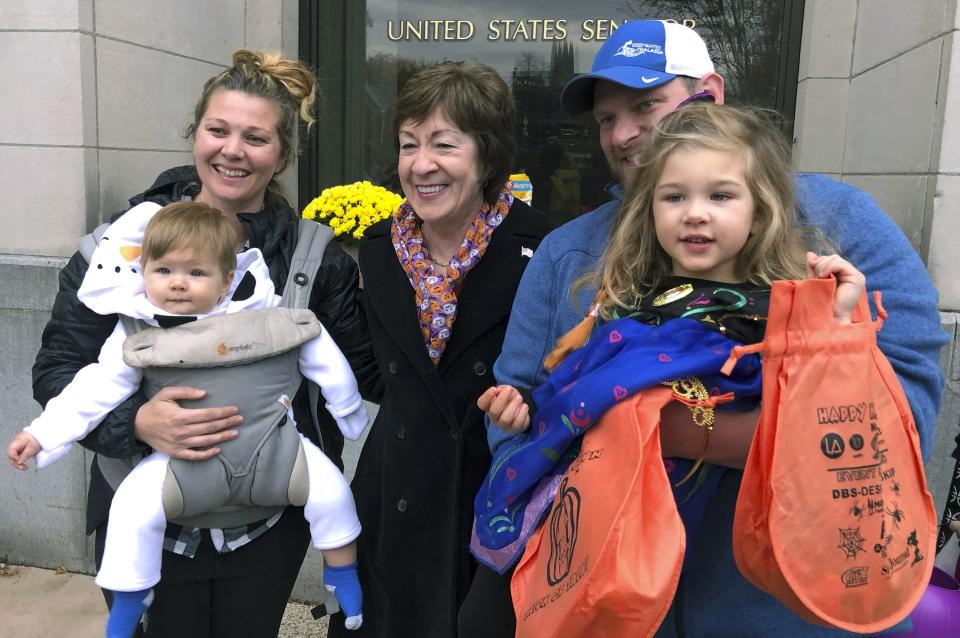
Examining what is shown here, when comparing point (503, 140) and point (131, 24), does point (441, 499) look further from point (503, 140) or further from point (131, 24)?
point (131, 24)

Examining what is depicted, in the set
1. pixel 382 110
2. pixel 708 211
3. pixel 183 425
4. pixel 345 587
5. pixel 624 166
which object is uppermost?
pixel 382 110

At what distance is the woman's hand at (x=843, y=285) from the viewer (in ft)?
4.50

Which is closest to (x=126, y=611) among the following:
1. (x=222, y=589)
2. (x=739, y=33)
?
(x=222, y=589)

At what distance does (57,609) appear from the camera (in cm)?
397

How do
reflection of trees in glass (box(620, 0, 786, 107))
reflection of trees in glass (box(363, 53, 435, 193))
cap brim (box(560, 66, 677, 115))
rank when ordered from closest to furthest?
cap brim (box(560, 66, 677, 115))
reflection of trees in glass (box(620, 0, 786, 107))
reflection of trees in glass (box(363, 53, 435, 193))

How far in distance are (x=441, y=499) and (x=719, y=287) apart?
1218mm

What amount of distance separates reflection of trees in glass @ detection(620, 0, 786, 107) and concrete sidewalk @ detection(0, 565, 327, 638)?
4.01m

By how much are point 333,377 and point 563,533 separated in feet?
3.63

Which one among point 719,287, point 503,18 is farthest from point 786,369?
point 503,18

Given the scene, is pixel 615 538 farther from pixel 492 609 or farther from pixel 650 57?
pixel 650 57

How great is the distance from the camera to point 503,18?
4.96m

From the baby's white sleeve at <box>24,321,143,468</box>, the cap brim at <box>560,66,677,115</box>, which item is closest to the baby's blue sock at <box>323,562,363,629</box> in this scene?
the baby's white sleeve at <box>24,321,143,468</box>

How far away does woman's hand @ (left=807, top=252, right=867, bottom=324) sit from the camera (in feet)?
4.50

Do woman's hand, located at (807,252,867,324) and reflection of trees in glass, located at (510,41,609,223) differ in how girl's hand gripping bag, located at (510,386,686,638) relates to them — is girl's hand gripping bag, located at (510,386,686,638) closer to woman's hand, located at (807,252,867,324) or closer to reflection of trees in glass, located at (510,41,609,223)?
woman's hand, located at (807,252,867,324)
